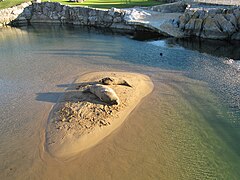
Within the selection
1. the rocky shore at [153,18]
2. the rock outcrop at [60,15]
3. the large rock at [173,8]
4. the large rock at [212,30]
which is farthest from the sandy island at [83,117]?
the large rock at [173,8]

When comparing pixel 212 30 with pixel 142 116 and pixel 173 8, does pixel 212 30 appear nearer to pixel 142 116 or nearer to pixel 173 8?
pixel 173 8

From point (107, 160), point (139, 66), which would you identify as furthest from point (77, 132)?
point (139, 66)

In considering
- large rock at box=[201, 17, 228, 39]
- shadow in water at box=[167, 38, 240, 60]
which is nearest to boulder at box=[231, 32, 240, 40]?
large rock at box=[201, 17, 228, 39]

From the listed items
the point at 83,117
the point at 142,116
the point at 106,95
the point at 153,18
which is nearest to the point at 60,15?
the point at 153,18

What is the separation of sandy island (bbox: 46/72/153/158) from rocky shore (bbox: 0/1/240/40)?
12.3 m

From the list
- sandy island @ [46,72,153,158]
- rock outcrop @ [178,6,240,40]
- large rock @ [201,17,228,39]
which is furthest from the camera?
large rock @ [201,17,228,39]

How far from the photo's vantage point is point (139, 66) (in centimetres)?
1852

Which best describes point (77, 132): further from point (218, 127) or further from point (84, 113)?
point (218, 127)

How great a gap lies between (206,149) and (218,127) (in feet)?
5.69

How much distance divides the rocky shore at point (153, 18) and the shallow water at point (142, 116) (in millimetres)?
3097

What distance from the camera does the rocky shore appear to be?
78.1 ft

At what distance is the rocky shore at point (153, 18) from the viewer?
23.8m

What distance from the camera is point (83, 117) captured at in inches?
473

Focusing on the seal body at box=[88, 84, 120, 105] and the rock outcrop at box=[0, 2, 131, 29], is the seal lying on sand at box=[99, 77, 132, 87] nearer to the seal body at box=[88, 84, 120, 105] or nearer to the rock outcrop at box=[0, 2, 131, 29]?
the seal body at box=[88, 84, 120, 105]
